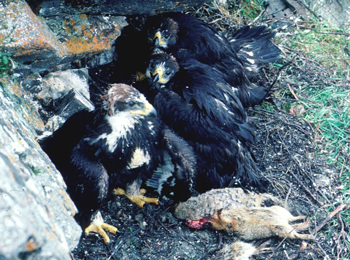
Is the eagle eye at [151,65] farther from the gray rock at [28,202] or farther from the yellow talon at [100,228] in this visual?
the gray rock at [28,202]

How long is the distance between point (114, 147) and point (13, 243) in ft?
6.58

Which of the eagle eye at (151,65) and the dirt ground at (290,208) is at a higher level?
the eagle eye at (151,65)

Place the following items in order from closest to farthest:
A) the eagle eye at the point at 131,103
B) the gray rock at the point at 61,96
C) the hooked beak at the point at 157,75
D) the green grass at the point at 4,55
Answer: the green grass at the point at 4,55 < the gray rock at the point at 61,96 < the eagle eye at the point at 131,103 < the hooked beak at the point at 157,75

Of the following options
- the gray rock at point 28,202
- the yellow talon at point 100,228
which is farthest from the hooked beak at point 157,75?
the gray rock at point 28,202

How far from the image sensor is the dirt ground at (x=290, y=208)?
3.50 metres

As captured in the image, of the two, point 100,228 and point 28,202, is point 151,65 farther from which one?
point 28,202

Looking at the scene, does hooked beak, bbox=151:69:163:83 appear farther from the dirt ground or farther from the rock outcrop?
the dirt ground

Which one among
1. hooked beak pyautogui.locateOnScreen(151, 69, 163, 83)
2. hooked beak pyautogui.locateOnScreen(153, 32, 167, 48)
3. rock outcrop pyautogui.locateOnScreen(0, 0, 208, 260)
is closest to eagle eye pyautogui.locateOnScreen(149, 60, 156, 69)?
hooked beak pyautogui.locateOnScreen(151, 69, 163, 83)

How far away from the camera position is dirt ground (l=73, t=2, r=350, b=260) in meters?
3.50

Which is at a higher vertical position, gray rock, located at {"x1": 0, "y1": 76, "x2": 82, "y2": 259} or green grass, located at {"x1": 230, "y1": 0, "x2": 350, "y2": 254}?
green grass, located at {"x1": 230, "y1": 0, "x2": 350, "y2": 254}

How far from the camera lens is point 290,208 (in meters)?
3.84

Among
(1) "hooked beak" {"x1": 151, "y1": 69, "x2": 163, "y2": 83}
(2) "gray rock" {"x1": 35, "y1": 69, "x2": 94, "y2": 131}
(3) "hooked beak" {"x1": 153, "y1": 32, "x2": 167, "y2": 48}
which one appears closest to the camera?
(2) "gray rock" {"x1": 35, "y1": 69, "x2": 94, "y2": 131}

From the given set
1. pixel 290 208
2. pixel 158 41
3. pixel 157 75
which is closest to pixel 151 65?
pixel 157 75

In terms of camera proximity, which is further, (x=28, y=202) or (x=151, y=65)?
(x=151, y=65)
